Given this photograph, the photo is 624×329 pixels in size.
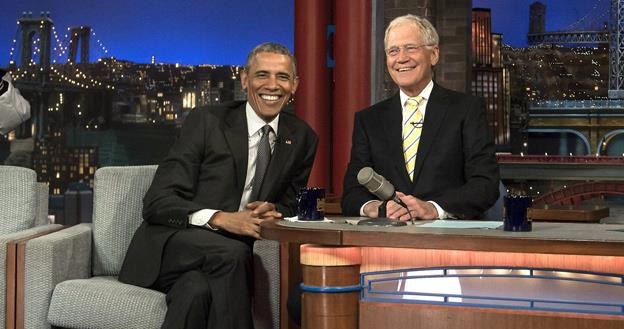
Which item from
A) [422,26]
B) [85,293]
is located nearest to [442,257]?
[422,26]

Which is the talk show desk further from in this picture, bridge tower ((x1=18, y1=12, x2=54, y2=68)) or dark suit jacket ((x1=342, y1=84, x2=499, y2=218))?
bridge tower ((x1=18, y1=12, x2=54, y2=68))

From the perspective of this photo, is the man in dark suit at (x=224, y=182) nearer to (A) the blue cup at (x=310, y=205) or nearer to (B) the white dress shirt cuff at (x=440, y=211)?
(A) the blue cup at (x=310, y=205)

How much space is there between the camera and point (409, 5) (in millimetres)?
5832

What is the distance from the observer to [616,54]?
553 inches

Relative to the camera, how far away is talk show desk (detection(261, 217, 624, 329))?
2.20m

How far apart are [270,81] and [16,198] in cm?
113

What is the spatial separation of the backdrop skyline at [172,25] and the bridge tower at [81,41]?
0.07 meters

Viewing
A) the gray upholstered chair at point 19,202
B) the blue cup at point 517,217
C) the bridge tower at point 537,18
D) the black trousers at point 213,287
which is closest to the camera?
the blue cup at point 517,217

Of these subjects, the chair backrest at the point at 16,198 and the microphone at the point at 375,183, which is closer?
the microphone at the point at 375,183

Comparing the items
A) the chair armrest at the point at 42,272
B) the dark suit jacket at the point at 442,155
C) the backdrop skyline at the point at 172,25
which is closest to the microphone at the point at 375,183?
the dark suit jacket at the point at 442,155

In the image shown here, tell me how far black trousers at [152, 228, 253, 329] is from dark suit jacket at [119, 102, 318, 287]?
188mm

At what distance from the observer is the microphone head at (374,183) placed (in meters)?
2.46

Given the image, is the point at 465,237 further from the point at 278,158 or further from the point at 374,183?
the point at 278,158

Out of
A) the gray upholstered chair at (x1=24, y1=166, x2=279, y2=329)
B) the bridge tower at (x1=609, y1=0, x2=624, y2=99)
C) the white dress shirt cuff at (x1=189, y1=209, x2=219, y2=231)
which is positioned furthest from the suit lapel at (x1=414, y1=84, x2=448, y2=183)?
the bridge tower at (x1=609, y1=0, x2=624, y2=99)
